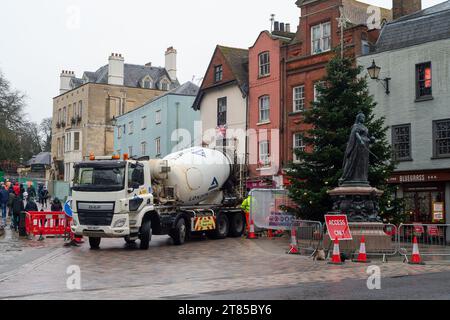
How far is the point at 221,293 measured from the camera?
11.0m

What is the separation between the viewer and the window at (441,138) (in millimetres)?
26781

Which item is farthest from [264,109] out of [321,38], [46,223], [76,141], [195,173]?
[76,141]

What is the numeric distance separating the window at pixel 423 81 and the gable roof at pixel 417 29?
1.17m

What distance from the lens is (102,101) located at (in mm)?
62625

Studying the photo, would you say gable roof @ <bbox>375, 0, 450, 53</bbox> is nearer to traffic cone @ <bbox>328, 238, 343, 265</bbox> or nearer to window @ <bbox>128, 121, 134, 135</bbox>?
traffic cone @ <bbox>328, 238, 343, 265</bbox>

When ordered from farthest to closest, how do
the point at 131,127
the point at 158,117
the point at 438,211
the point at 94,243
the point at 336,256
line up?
the point at 131,127 → the point at 158,117 → the point at 438,211 → the point at 94,243 → the point at 336,256

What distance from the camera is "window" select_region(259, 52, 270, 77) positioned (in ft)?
119

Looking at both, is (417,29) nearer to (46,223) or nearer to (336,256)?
(336,256)

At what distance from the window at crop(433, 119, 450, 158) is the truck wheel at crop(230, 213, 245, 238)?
9224 mm

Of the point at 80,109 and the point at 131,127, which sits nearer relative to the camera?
the point at 131,127

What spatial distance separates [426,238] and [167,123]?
30.5 m
